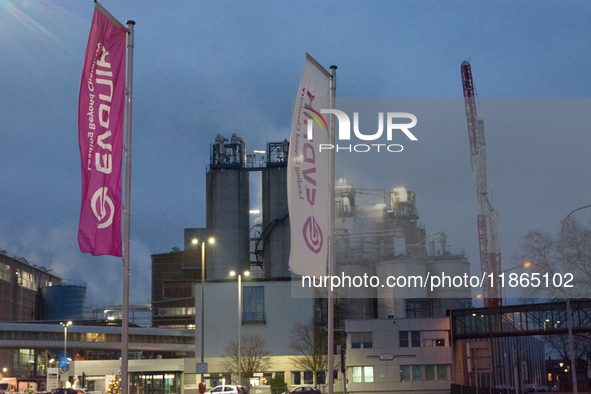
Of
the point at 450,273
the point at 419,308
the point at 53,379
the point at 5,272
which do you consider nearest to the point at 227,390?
the point at 53,379

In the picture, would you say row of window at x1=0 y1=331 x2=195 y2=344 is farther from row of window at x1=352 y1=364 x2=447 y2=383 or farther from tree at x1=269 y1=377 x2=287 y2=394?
row of window at x1=352 y1=364 x2=447 y2=383

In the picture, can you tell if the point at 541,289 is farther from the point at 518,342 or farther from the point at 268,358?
the point at 518,342

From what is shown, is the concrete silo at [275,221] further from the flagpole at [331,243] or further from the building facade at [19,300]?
the flagpole at [331,243]

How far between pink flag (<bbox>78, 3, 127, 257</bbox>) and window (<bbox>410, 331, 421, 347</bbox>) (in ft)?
170

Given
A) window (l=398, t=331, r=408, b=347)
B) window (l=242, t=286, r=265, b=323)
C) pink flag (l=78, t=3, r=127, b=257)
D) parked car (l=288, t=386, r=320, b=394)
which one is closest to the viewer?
pink flag (l=78, t=3, r=127, b=257)

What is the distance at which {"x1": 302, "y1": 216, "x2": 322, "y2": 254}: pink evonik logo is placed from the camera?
17703mm

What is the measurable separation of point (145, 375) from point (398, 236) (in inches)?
1514

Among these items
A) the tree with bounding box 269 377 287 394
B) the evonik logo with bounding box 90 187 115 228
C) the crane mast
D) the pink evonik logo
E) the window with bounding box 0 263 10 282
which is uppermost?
the crane mast

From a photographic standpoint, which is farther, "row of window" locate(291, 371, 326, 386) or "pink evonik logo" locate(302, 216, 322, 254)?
"row of window" locate(291, 371, 326, 386)

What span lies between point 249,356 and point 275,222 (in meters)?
26.2

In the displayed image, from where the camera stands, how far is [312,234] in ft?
58.8

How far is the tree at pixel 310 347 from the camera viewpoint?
216ft

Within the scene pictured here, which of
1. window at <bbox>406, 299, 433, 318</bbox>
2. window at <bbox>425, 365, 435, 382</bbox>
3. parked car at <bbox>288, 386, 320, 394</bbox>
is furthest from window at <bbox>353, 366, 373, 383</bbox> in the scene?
window at <bbox>406, 299, 433, 318</bbox>

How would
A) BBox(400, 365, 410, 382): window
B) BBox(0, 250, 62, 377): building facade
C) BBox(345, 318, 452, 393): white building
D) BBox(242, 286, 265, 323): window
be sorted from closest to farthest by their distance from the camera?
BBox(345, 318, 452, 393): white building, BBox(400, 365, 410, 382): window, BBox(242, 286, 265, 323): window, BBox(0, 250, 62, 377): building facade
